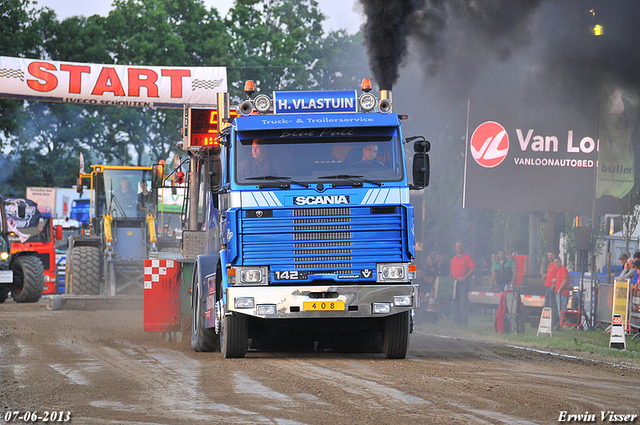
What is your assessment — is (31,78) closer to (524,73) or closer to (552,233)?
(524,73)

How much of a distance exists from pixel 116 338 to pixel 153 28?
36897 mm

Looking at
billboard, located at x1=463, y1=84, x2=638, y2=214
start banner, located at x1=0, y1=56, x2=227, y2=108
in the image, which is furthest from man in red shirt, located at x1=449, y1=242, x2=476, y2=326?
start banner, located at x1=0, y1=56, x2=227, y2=108

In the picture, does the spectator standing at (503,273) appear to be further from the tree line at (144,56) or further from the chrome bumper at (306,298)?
the tree line at (144,56)

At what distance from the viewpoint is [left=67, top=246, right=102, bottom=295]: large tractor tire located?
79.3 feet

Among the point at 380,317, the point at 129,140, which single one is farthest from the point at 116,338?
the point at 129,140

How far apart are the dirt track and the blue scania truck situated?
25.5 inches

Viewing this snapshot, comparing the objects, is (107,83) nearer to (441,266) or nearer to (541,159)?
(441,266)

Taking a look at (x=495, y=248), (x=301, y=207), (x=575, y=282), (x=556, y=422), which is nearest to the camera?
(x=556, y=422)

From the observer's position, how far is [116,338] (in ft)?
52.5

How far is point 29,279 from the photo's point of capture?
2694cm

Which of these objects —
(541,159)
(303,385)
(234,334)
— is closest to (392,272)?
(234,334)

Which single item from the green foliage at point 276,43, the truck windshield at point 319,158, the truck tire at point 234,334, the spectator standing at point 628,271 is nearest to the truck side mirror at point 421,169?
the truck windshield at point 319,158

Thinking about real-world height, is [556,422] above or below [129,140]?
below

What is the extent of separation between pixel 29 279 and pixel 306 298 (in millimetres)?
17236
